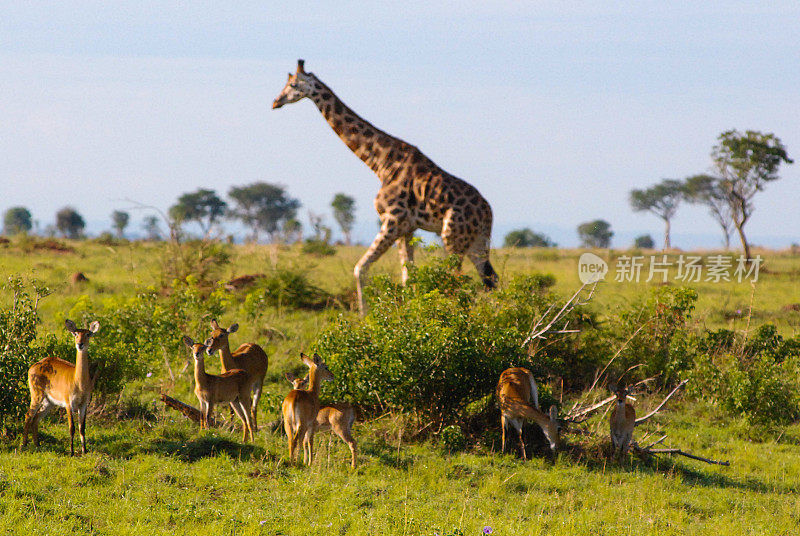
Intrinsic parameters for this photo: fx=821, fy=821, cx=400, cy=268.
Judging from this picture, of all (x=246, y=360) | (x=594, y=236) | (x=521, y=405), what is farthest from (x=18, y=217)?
(x=521, y=405)

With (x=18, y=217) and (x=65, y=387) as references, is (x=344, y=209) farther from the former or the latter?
(x=65, y=387)

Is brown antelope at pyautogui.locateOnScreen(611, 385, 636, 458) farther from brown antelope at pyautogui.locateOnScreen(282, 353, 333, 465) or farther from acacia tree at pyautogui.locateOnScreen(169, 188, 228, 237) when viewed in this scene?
acacia tree at pyautogui.locateOnScreen(169, 188, 228, 237)

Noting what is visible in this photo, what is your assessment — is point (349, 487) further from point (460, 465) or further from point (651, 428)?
point (651, 428)

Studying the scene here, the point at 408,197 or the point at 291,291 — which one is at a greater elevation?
the point at 408,197

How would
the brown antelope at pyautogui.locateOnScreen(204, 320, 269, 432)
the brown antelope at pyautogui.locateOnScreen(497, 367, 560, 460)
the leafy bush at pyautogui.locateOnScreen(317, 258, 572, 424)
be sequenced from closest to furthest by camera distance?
the brown antelope at pyautogui.locateOnScreen(497, 367, 560, 460) < the leafy bush at pyautogui.locateOnScreen(317, 258, 572, 424) < the brown antelope at pyautogui.locateOnScreen(204, 320, 269, 432)

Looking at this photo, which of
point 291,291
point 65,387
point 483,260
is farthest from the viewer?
point 291,291

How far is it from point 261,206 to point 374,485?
50109 mm

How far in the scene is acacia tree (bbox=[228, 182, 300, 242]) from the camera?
55125mm

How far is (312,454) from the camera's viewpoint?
7555 mm

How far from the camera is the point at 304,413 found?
713cm

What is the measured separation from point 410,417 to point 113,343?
12.4ft

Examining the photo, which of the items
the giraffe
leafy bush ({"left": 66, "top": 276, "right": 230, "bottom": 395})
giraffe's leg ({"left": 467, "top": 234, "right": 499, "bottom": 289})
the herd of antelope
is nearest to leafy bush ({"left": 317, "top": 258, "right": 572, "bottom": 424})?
the herd of antelope

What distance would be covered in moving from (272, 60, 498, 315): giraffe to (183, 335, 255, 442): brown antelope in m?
4.07

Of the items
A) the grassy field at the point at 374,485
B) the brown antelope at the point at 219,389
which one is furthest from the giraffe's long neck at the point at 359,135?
the brown antelope at the point at 219,389
